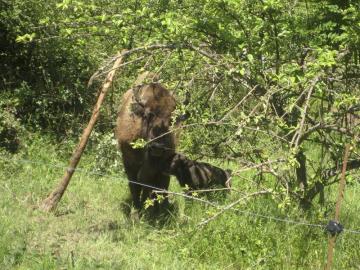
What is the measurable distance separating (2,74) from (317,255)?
6548 mm

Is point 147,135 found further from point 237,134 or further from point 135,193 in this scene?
→ point 237,134

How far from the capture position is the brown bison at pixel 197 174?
23.9ft

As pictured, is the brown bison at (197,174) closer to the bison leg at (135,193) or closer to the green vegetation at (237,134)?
the green vegetation at (237,134)

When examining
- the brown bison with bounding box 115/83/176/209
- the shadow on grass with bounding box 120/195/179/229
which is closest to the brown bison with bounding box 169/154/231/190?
the brown bison with bounding box 115/83/176/209

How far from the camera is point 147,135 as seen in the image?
674cm

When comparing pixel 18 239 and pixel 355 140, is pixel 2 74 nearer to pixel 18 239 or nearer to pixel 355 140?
pixel 18 239

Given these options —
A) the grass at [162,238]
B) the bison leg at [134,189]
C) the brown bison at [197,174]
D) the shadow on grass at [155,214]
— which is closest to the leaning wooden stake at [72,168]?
the grass at [162,238]

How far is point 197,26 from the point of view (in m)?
5.37

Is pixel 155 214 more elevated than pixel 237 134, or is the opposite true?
pixel 237 134

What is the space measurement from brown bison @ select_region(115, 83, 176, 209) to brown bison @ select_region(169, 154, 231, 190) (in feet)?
0.81

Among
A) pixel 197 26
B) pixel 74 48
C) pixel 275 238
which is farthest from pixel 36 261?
pixel 74 48

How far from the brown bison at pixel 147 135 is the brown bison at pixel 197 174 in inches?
9.7

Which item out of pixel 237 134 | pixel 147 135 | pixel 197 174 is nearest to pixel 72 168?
pixel 147 135

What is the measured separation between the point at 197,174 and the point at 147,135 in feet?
3.29
